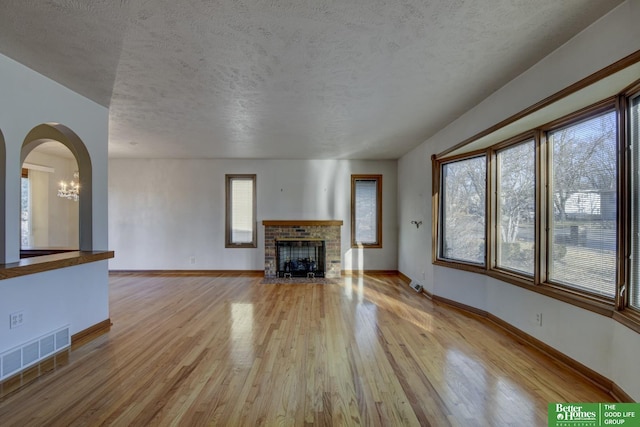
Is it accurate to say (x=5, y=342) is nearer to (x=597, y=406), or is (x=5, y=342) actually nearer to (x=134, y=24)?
(x=134, y=24)

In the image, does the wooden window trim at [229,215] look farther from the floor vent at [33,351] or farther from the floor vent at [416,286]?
the floor vent at [33,351]

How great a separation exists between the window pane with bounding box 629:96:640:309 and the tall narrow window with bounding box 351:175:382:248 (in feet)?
14.8

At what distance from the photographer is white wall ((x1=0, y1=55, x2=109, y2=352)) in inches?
90.0

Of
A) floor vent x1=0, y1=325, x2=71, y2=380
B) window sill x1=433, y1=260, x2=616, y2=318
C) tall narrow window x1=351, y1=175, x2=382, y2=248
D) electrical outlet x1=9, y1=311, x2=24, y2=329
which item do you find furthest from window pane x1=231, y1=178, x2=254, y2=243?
window sill x1=433, y1=260, x2=616, y2=318

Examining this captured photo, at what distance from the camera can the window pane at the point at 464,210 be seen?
3836 mm

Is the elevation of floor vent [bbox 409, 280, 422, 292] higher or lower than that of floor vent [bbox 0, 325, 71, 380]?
lower

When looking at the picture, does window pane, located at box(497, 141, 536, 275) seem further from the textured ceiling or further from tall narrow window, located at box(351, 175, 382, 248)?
tall narrow window, located at box(351, 175, 382, 248)

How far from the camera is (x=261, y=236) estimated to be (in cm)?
631

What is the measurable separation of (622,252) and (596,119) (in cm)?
109

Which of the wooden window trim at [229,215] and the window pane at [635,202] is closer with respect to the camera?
the window pane at [635,202]

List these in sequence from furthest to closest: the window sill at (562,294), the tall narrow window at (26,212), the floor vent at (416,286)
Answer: the tall narrow window at (26,212)
the floor vent at (416,286)
the window sill at (562,294)

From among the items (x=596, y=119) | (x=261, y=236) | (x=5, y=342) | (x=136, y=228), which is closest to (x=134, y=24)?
(x=5, y=342)

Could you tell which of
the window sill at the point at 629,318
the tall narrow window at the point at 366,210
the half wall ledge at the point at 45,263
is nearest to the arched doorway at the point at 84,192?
the half wall ledge at the point at 45,263

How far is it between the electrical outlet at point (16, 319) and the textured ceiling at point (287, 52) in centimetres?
205
